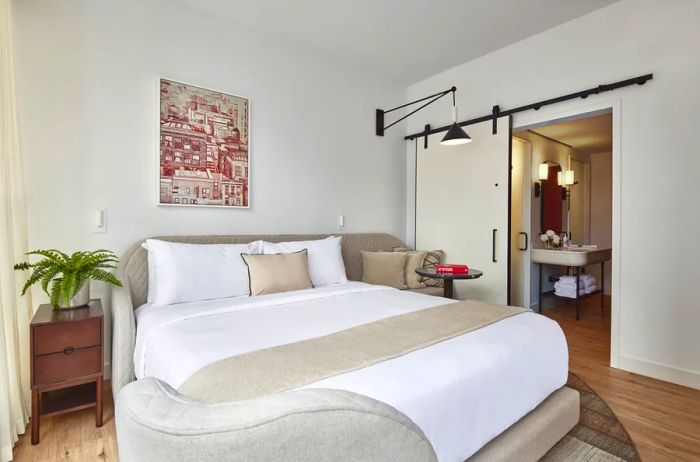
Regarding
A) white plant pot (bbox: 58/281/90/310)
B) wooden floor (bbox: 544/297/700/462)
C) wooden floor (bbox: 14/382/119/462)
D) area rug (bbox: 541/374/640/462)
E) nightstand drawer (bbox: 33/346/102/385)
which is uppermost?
white plant pot (bbox: 58/281/90/310)

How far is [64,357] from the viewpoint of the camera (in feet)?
6.10

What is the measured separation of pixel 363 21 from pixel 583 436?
3209 millimetres

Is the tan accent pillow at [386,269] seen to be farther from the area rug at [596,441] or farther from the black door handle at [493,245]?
the area rug at [596,441]

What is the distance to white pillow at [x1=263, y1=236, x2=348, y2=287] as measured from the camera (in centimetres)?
281

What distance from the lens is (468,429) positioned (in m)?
1.19

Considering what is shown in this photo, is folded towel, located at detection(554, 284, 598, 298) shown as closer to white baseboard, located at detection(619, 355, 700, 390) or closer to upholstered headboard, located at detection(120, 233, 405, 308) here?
white baseboard, located at detection(619, 355, 700, 390)

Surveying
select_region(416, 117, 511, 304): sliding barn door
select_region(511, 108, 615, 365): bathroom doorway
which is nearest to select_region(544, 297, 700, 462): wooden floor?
select_region(511, 108, 615, 365): bathroom doorway

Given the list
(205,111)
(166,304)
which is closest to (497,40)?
(205,111)

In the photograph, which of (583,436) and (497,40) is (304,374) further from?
(497,40)

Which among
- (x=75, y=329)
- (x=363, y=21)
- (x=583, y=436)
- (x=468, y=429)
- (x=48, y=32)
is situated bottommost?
(x=583, y=436)

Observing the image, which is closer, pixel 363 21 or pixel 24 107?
pixel 24 107

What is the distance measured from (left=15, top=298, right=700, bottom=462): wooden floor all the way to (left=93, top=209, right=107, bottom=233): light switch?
1035mm

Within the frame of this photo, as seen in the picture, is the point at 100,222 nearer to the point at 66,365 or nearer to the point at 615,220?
the point at 66,365

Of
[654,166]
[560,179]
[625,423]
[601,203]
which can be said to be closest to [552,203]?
[560,179]
